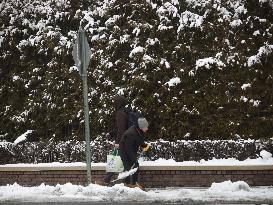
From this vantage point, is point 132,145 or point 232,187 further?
point 132,145

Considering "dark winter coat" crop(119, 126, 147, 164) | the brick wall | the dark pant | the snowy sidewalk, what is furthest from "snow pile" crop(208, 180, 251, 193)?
"dark winter coat" crop(119, 126, 147, 164)

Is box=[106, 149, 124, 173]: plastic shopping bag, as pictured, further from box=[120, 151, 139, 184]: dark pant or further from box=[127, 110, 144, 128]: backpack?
box=[127, 110, 144, 128]: backpack

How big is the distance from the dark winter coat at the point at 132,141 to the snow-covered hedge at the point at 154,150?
666 mm

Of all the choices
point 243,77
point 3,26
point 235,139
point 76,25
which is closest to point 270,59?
point 243,77

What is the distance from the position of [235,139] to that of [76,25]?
5.57m

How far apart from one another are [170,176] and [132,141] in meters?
1.19

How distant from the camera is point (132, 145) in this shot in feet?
32.3

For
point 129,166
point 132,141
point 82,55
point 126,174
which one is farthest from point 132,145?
point 82,55

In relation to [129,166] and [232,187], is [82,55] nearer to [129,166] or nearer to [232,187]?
[129,166]

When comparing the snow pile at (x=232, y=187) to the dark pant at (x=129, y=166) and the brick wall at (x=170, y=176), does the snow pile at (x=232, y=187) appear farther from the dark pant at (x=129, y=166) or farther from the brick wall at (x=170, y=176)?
the dark pant at (x=129, y=166)

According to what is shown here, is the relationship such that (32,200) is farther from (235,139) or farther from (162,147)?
(235,139)

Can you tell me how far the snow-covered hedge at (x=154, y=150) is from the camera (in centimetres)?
1034

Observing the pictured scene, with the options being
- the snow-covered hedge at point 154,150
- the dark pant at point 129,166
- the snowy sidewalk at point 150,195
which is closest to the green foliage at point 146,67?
the snow-covered hedge at point 154,150

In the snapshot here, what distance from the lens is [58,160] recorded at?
11516 mm
